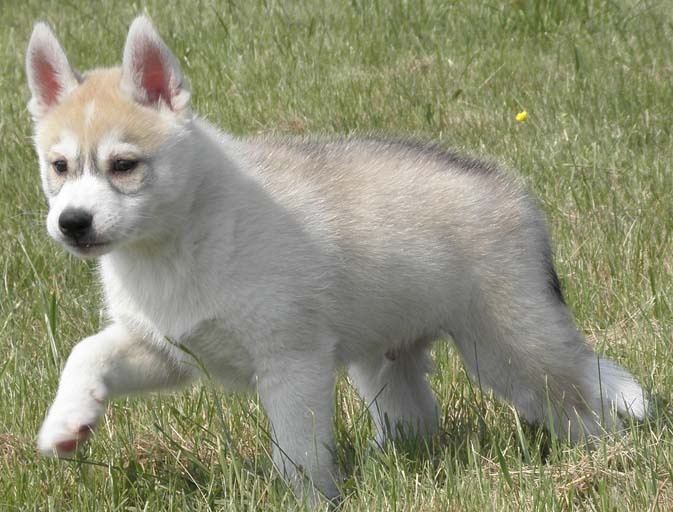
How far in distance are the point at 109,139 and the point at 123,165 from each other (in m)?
0.09

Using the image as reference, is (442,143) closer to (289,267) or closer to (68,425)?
(289,267)

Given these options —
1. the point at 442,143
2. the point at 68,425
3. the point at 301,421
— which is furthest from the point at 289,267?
the point at 442,143

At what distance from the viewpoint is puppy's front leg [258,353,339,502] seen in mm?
3625

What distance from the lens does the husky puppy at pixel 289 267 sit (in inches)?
144

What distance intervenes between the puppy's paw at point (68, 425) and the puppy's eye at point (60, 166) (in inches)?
26.4

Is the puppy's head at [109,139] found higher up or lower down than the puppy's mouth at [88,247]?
higher up

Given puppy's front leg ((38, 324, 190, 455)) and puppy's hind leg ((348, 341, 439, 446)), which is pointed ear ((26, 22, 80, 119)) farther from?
puppy's hind leg ((348, 341, 439, 446))

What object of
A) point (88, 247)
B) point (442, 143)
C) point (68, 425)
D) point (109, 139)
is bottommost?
point (68, 425)

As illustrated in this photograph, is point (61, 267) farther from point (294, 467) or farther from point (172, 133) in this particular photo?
point (294, 467)

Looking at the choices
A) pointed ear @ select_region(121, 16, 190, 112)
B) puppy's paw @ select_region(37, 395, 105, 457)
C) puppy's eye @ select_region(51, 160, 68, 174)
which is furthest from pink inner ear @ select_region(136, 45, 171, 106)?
puppy's paw @ select_region(37, 395, 105, 457)

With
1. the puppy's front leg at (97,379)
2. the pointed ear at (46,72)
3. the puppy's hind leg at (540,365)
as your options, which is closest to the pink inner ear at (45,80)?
the pointed ear at (46,72)

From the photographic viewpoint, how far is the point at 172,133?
3.80m

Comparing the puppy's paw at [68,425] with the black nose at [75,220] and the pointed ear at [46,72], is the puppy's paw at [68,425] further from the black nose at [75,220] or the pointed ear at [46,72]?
the pointed ear at [46,72]

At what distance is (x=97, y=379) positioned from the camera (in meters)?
3.68
